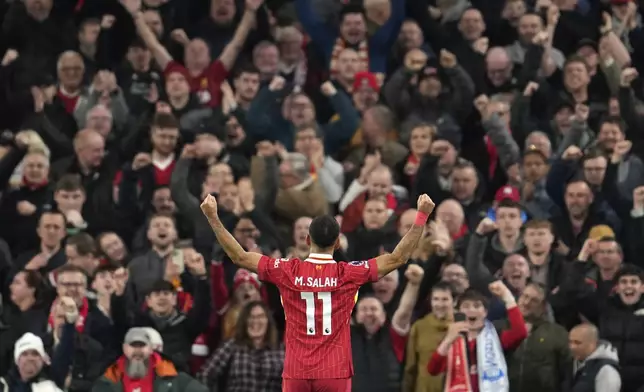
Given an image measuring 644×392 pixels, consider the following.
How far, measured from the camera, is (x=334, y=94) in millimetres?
22344

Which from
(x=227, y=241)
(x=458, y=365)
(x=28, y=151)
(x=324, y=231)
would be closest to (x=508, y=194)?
Result: (x=458, y=365)

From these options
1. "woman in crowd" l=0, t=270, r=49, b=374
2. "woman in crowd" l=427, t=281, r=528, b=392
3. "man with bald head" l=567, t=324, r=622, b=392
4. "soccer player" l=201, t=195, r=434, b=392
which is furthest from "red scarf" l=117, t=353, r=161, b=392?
"man with bald head" l=567, t=324, r=622, b=392

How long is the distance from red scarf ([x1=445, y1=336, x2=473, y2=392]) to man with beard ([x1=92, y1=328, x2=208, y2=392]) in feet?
7.24

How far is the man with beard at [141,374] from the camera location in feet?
61.1

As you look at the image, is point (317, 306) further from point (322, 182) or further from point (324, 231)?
point (322, 182)

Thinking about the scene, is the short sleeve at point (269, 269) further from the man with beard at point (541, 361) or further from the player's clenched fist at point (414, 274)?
the man with beard at point (541, 361)

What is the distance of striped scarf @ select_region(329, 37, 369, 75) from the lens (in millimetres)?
23266

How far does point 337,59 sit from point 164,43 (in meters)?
2.09

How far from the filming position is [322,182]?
21.4 meters

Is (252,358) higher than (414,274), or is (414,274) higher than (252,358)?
(414,274)

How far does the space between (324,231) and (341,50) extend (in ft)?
28.1

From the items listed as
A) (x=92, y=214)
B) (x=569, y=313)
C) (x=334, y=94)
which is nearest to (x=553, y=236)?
(x=569, y=313)

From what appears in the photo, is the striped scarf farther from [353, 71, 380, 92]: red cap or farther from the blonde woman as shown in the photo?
the blonde woman

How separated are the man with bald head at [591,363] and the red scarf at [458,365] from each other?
3.27ft
